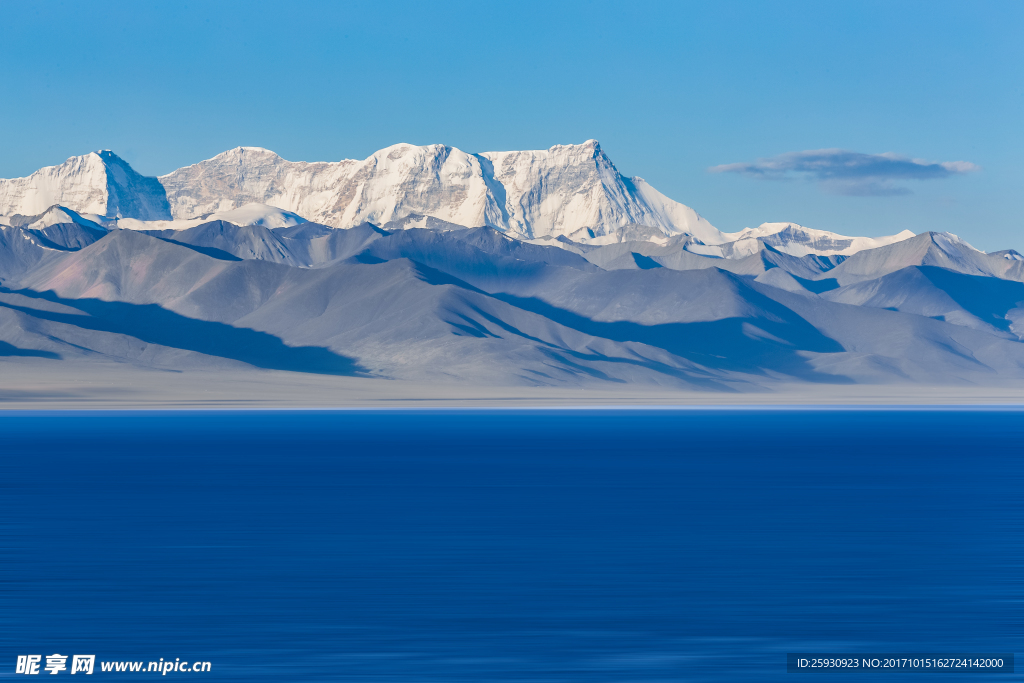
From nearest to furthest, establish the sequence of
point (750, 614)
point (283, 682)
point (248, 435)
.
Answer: point (283, 682) → point (750, 614) → point (248, 435)

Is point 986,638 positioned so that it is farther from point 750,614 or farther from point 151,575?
point 151,575

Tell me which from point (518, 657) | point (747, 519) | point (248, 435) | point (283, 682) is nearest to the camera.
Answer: point (283, 682)

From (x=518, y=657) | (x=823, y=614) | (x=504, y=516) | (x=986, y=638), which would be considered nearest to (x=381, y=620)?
(x=518, y=657)

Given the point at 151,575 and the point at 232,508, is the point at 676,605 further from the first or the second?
the point at 232,508

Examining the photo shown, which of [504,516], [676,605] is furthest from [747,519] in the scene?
[676,605]

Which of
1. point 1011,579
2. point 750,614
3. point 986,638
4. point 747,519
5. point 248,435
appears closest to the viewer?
point 986,638

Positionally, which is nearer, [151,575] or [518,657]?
[518,657]
